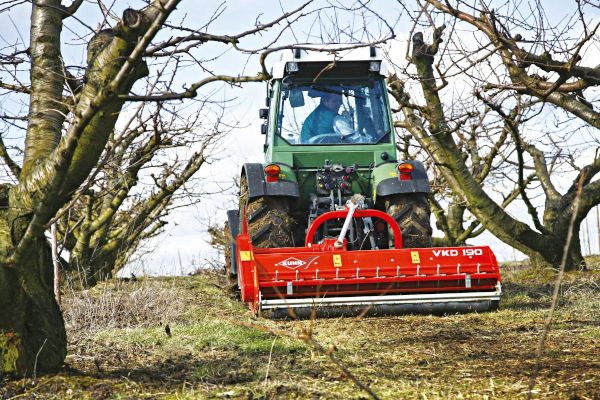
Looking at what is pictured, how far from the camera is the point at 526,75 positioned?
6.41 meters

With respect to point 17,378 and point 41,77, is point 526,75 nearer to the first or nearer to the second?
point 41,77

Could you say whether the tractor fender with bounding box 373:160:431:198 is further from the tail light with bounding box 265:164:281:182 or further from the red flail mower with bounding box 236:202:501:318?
the tail light with bounding box 265:164:281:182

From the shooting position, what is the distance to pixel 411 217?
21.6 ft

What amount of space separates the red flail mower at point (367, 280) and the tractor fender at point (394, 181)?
613 millimetres

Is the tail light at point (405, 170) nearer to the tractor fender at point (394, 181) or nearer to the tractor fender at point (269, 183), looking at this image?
the tractor fender at point (394, 181)

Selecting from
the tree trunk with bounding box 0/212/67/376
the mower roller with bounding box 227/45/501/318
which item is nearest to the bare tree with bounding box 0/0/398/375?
the tree trunk with bounding box 0/212/67/376

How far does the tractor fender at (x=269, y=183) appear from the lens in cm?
639

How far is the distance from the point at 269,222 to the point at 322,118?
133 centimetres

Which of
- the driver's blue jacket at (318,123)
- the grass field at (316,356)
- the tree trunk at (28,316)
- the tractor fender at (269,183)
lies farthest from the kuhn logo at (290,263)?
the tree trunk at (28,316)

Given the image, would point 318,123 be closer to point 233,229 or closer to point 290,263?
point 233,229

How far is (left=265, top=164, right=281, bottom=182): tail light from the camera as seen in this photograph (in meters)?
6.45

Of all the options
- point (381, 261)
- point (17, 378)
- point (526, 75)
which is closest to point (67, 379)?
point (17, 378)

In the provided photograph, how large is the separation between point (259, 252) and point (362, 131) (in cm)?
187

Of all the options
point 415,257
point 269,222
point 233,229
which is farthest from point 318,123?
point 415,257
